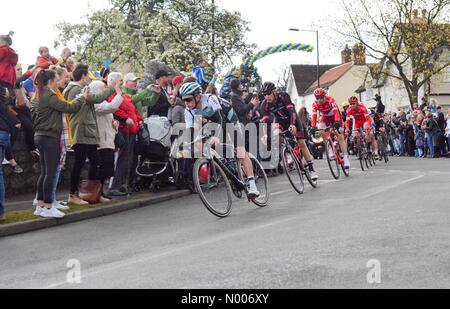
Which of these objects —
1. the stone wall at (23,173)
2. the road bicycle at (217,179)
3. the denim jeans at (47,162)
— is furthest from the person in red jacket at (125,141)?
the road bicycle at (217,179)

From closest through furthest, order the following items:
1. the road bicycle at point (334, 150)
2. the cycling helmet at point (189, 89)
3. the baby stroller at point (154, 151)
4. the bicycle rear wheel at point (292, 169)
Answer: the cycling helmet at point (189, 89) → the bicycle rear wheel at point (292, 169) → the baby stroller at point (154, 151) → the road bicycle at point (334, 150)

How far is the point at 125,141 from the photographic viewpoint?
12.9 meters

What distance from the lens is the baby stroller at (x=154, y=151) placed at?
13.5 meters

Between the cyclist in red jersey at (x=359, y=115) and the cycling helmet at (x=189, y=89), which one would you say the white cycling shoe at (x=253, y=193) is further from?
the cyclist in red jersey at (x=359, y=115)

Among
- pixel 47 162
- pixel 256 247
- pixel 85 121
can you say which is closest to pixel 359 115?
pixel 85 121

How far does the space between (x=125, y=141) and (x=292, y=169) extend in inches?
128

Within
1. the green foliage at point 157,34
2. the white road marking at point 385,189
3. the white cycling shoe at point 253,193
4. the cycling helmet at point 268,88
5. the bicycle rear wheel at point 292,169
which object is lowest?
the white road marking at point 385,189

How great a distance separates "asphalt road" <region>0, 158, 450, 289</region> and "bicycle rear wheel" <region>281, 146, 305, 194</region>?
3.20ft

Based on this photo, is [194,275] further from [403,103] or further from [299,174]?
[403,103]

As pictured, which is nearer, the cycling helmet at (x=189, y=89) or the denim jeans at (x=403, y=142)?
the cycling helmet at (x=189, y=89)

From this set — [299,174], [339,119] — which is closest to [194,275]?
[299,174]

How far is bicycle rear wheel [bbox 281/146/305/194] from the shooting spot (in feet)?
40.4

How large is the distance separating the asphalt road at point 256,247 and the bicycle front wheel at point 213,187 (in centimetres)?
21

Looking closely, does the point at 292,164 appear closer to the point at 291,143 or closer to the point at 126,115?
the point at 291,143
